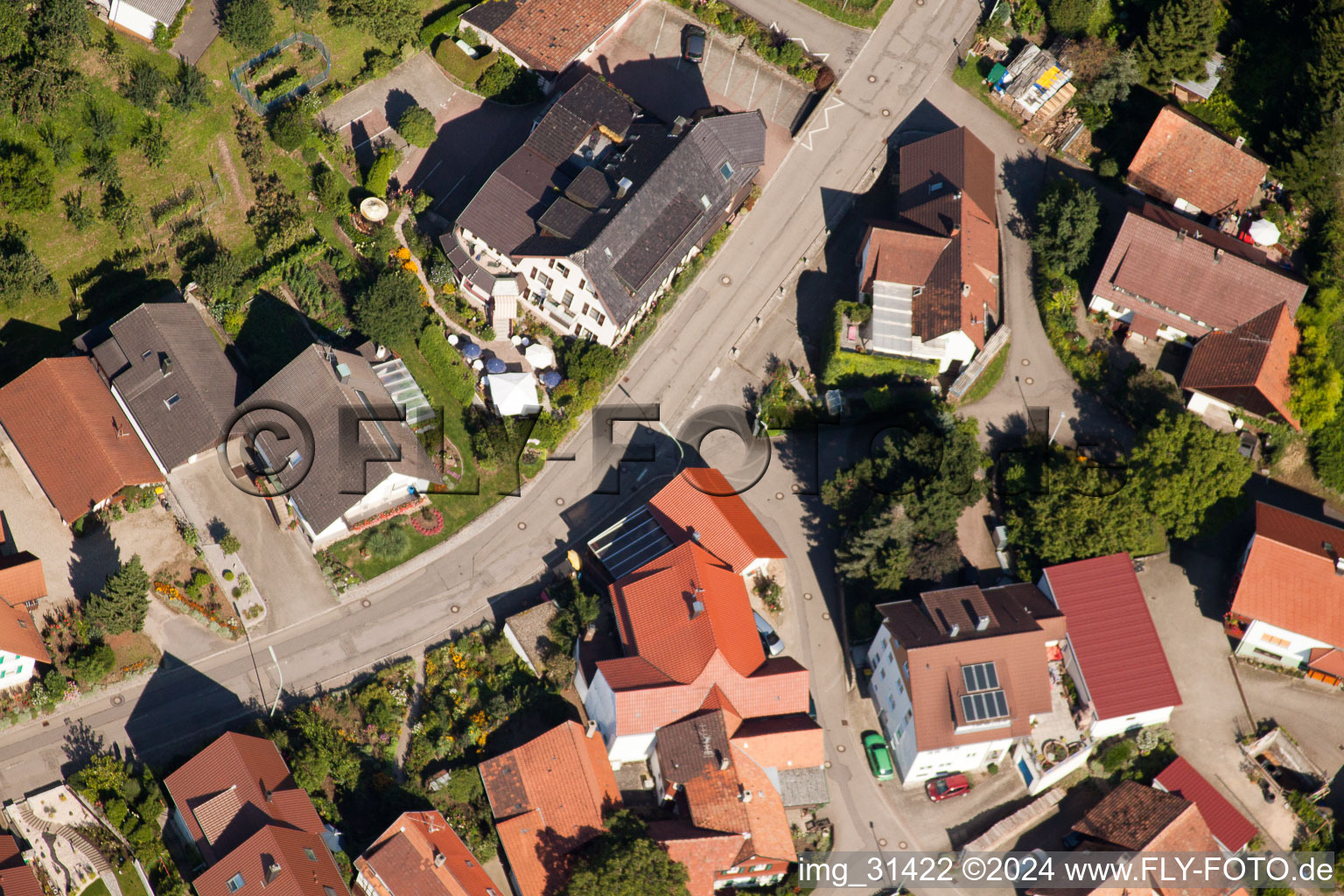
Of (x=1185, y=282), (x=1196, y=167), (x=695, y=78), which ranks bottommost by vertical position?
(x=1185, y=282)

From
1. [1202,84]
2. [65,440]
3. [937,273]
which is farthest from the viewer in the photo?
[1202,84]

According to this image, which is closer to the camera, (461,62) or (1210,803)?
(1210,803)

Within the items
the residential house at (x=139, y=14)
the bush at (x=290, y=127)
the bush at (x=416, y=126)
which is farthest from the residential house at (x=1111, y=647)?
the residential house at (x=139, y=14)

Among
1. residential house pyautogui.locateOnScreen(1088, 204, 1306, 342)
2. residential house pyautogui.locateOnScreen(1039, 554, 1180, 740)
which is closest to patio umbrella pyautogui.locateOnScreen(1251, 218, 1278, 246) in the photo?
residential house pyautogui.locateOnScreen(1088, 204, 1306, 342)

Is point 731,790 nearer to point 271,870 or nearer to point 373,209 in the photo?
point 271,870

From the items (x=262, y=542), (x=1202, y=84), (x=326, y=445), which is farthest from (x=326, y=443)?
(x=1202, y=84)

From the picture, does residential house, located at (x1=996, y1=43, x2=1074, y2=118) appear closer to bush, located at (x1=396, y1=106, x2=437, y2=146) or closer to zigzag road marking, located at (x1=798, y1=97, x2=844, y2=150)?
zigzag road marking, located at (x1=798, y1=97, x2=844, y2=150)
